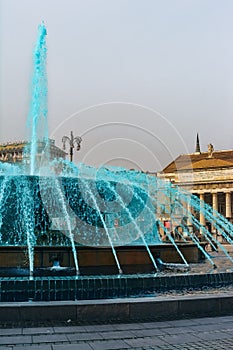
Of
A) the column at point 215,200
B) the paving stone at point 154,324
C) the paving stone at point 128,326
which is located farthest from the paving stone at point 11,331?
the column at point 215,200

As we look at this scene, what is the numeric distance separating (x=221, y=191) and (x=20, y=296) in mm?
79424

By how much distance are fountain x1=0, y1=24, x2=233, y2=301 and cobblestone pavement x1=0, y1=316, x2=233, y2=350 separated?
1481 mm

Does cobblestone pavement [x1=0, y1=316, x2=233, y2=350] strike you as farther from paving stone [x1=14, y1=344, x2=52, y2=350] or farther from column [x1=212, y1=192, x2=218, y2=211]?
column [x1=212, y1=192, x2=218, y2=211]

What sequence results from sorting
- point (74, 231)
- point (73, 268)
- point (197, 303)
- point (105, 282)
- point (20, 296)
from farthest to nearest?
point (74, 231)
point (73, 268)
point (105, 282)
point (20, 296)
point (197, 303)

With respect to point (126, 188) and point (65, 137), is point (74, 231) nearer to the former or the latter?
point (126, 188)

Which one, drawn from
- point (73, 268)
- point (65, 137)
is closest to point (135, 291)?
point (73, 268)

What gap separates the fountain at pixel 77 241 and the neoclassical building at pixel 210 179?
66733 millimetres

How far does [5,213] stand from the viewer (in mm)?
13320

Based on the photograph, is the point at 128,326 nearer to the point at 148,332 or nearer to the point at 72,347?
the point at 148,332

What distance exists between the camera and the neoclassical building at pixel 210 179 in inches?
3314

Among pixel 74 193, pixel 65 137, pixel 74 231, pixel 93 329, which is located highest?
pixel 65 137

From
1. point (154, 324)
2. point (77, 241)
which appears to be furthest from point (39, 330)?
point (77, 241)

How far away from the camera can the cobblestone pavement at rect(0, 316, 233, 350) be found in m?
5.70

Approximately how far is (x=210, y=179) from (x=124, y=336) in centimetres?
8126
